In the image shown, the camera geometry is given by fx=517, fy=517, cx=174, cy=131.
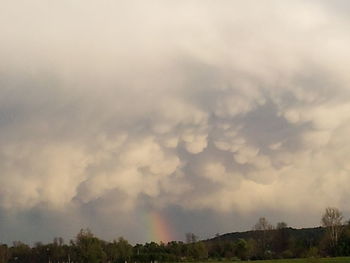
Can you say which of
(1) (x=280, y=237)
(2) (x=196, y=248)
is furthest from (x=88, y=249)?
(1) (x=280, y=237)

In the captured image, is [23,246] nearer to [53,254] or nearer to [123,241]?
[53,254]

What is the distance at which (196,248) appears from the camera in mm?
150750

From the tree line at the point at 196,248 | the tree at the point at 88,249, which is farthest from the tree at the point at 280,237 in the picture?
the tree at the point at 88,249

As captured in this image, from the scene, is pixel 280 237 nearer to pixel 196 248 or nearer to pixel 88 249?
pixel 196 248

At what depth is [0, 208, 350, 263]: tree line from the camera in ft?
454

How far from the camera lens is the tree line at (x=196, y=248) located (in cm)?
13838

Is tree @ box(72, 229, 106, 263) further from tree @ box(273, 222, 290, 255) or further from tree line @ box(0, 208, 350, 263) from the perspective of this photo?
tree @ box(273, 222, 290, 255)

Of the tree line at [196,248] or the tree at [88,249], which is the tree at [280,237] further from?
the tree at [88,249]

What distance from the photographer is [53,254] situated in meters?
171

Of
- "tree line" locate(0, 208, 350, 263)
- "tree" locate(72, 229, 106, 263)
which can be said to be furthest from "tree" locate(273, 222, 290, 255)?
"tree" locate(72, 229, 106, 263)

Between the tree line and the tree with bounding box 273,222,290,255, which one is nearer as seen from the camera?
the tree line

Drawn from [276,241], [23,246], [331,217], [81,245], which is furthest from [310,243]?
[23,246]

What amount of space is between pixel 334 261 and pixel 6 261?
10675 cm

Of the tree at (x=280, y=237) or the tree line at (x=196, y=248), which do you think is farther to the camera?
the tree at (x=280, y=237)
